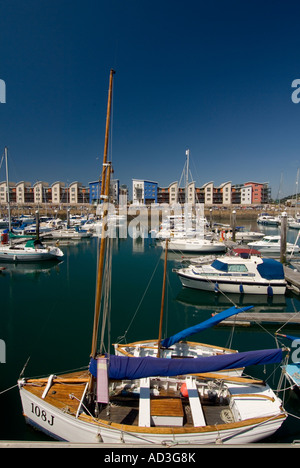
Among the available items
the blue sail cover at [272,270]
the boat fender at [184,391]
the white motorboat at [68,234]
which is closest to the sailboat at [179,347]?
the boat fender at [184,391]

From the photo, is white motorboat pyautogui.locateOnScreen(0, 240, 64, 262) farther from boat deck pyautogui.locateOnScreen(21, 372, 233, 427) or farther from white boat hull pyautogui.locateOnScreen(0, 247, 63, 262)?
boat deck pyautogui.locateOnScreen(21, 372, 233, 427)

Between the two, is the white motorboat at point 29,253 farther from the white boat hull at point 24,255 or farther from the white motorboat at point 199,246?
the white motorboat at point 199,246

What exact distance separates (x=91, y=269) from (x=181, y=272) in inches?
423

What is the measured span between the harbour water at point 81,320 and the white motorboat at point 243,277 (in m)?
0.62

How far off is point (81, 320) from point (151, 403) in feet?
27.7

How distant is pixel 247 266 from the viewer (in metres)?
18.3

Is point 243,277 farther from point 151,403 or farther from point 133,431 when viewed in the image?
point 133,431

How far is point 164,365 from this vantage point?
658 cm

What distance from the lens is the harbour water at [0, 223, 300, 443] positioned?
859cm

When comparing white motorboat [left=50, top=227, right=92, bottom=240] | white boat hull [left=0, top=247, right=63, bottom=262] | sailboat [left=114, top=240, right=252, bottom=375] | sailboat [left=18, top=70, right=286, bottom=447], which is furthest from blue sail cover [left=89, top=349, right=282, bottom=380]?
white motorboat [left=50, top=227, right=92, bottom=240]

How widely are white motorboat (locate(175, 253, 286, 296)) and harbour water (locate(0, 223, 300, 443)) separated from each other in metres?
0.62

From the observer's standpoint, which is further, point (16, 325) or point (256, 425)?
point (16, 325)
